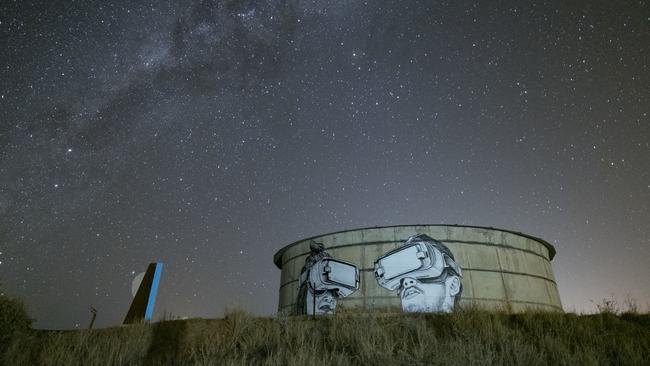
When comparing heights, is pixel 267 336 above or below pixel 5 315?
below

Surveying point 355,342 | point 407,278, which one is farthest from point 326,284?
point 355,342

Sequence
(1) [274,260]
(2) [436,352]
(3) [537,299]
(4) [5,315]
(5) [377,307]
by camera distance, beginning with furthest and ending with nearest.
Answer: (1) [274,260], (3) [537,299], (5) [377,307], (4) [5,315], (2) [436,352]

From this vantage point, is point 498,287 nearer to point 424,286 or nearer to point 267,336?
point 424,286

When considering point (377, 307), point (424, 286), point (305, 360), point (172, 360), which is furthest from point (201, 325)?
point (424, 286)

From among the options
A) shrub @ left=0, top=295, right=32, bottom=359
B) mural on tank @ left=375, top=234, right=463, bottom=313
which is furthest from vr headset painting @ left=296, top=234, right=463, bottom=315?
shrub @ left=0, top=295, right=32, bottom=359

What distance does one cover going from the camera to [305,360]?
711 cm

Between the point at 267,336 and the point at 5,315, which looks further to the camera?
the point at 5,315

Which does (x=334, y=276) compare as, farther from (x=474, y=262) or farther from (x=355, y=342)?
(x=355, y=342)

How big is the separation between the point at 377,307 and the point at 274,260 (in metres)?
10.4

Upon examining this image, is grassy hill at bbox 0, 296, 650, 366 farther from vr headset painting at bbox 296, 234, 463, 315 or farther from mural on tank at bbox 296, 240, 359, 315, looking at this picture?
mural on tank at bbox 296, 240, 359, 315

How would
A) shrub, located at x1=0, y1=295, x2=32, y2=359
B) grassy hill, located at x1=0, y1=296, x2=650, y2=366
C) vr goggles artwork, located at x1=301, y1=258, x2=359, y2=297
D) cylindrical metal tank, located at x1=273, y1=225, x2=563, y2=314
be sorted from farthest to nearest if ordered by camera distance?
1. vr goggles artwork, located at x1=301, y1=258, x2=359, y2=297
2. cylindrical metal tank, located at x1=273, y1=225, x2=563, y2=314
3. shrub, located at x1=0, y1=295, x2=32, y2=359
4. grassy hill, located at x1=0, y1=296, x2=650, y2=366

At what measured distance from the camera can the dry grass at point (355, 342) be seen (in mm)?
7605

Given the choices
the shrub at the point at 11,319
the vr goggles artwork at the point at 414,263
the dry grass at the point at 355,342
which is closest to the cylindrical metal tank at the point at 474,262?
the vr goggles artwork at the point at 414,263

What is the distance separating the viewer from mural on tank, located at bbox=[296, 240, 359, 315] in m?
20.5
